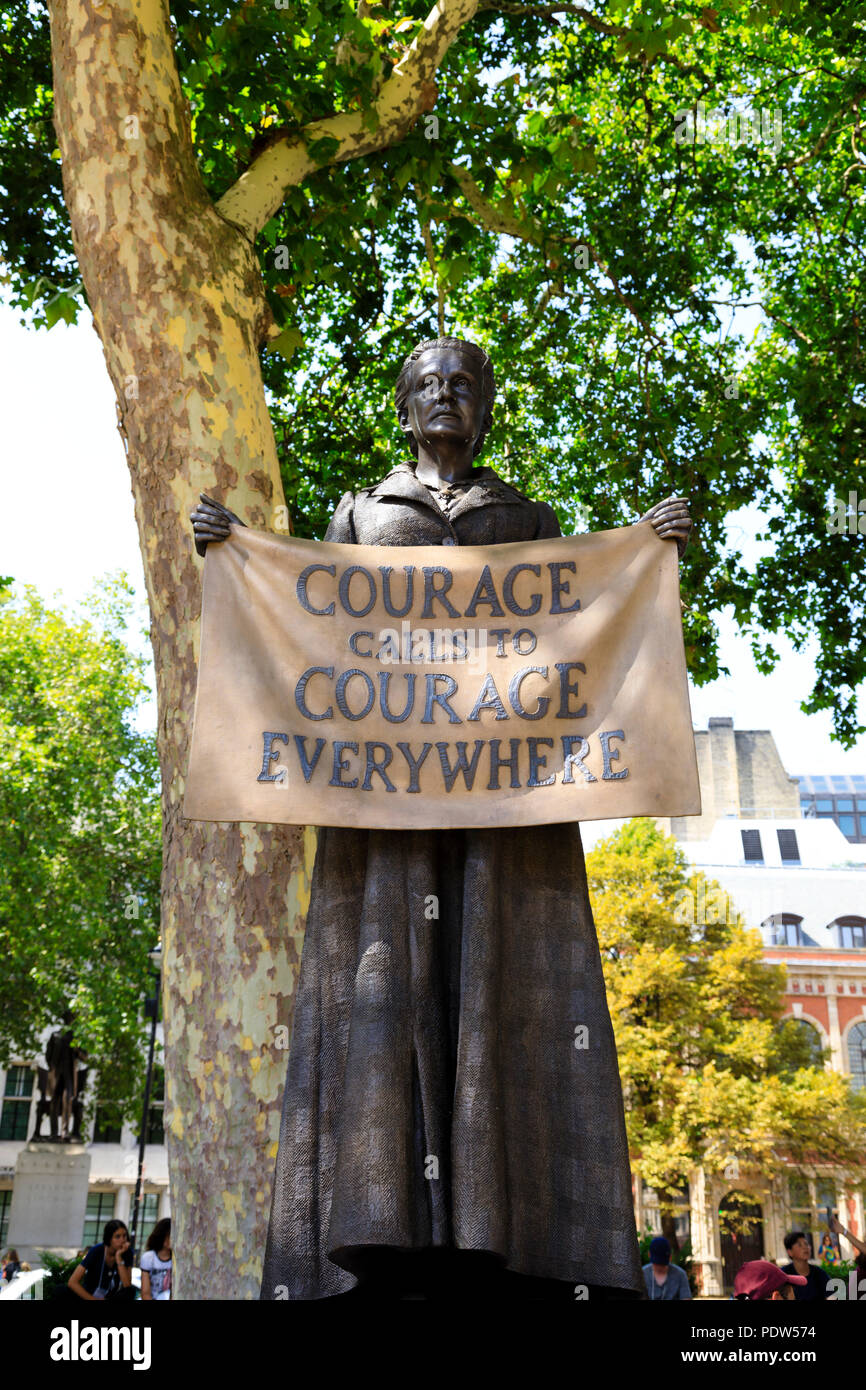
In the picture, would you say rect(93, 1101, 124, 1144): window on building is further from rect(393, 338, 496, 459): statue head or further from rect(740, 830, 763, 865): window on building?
rect(740, 830, 763, 865): window on building

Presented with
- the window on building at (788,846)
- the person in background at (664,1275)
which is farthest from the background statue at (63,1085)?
the window on building at (788,846)

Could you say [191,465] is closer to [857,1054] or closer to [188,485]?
[188,485]

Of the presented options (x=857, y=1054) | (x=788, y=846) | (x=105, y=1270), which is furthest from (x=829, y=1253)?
(x=788, y=846)

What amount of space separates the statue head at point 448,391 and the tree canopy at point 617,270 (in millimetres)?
5544

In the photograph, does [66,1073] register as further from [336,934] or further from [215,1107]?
[336,934]

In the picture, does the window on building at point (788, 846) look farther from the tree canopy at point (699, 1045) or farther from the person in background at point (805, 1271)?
the person in background at point (805, 1271)

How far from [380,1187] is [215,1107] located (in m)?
2.20

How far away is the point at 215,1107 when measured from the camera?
15.7 feet

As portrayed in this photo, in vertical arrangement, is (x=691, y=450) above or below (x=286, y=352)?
above

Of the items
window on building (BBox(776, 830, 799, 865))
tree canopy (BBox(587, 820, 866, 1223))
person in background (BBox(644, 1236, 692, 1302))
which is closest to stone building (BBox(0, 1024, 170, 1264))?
tree canopy (BBox(587, 820, 866, 1223))

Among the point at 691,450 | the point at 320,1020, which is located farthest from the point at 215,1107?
the point at 691,450

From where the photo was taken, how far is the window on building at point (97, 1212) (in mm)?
39344
